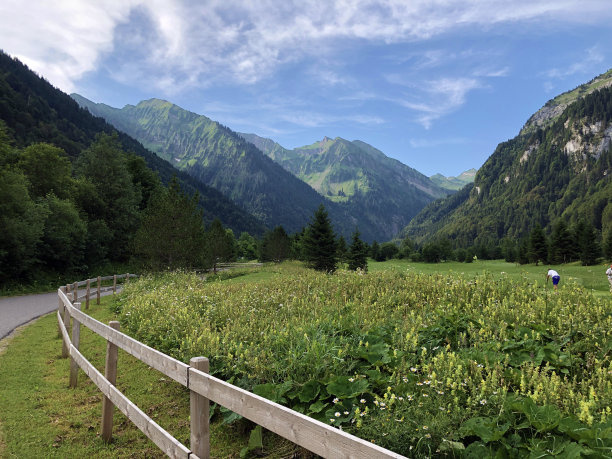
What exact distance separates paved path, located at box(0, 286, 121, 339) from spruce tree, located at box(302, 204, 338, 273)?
100 feet

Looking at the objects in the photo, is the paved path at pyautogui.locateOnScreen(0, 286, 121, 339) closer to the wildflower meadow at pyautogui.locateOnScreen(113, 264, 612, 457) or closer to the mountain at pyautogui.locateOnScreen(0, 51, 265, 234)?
the wildflower meadow at pyautogui.locateOnScreen(113, 264, 612, 457)

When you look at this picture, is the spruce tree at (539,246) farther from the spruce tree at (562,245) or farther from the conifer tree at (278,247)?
the conifer tree at (278,247)

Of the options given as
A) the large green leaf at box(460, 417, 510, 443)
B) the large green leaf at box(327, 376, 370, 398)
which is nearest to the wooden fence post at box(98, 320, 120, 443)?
the large green leaf at box(327, 376, 370, 398)

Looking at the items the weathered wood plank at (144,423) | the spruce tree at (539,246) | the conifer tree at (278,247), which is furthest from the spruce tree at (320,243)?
the weathered wood plank at (144,423)

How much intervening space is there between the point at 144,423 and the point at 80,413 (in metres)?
3.51

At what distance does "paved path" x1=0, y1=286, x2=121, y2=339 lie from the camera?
47.9 feet

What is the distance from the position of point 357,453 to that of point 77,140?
15933cm

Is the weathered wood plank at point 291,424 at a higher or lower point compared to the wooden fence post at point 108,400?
higher

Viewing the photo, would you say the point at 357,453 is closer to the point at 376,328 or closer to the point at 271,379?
the point at 271,379

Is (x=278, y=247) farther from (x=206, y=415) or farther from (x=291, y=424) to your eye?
(x=291, y=424)

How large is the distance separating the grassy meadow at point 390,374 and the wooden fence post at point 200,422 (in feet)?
4.78

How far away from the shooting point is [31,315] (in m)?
16.8

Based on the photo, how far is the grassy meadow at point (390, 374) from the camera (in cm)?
363

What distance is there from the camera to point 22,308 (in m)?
18.8
